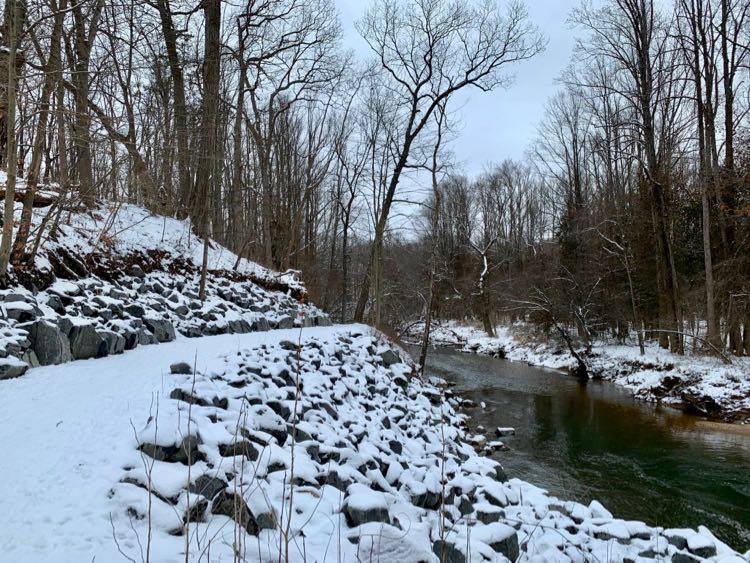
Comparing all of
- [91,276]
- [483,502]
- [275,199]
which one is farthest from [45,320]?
[275,199]

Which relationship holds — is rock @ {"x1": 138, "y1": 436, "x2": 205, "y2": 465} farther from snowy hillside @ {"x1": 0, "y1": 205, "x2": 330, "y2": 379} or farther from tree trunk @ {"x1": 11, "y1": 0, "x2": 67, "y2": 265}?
tree trunk @ {"x1": 11, "y1": 0, "x2": 67, "y2": 265}

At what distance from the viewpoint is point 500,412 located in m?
11.4

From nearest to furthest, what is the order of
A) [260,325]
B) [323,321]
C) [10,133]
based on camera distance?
[10,133] → [260,325] → [323,321]

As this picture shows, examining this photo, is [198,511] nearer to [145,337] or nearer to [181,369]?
[181,369]

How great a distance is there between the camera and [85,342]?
19.7 feet

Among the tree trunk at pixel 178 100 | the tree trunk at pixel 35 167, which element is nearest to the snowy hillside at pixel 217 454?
the tree trunk at pixel 35 167

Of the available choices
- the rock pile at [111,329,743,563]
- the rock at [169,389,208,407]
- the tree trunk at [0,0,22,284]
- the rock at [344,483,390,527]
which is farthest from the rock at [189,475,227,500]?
the tree trunk at [0,0,22,284]

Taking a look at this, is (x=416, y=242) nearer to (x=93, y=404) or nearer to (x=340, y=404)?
(x=340, y=404)

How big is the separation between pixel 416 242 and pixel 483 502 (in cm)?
2868

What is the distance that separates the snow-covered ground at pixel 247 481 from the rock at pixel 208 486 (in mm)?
12

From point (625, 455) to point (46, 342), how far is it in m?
9.31

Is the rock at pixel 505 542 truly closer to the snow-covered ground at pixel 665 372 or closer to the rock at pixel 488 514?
the rock at pixel 488 514

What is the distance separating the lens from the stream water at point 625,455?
640 cm

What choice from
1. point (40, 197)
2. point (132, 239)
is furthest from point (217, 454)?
point (132, 239)
